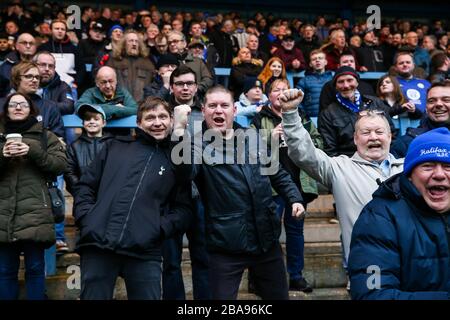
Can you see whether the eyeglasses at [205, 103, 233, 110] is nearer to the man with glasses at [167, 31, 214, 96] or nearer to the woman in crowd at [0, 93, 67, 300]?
the woman in crowd at [0, 93, 67, 300]

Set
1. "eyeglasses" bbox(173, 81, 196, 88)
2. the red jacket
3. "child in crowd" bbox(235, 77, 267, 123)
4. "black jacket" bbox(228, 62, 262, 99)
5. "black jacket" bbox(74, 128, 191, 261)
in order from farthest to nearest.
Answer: the red jacket, "black jacket" bbox(228, 62, 262, 99), "child in crowd" bbox(235, 77, 267, 123), "eyeglasses" bbox(173, 81, 196, 88), "black jacket" bbox(74, 128, 191, 261)

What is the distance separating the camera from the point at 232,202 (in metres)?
3.67

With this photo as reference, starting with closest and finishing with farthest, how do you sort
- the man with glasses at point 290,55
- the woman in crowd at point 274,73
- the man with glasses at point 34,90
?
the man with glasses at point 34,90 < the woman in crowd at point 274,73 < the man with glasses at point 290,55

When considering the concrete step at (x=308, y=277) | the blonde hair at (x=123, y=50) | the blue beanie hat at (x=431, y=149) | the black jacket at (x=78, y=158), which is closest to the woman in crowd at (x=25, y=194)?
the black jacket at (x=78, y=158)

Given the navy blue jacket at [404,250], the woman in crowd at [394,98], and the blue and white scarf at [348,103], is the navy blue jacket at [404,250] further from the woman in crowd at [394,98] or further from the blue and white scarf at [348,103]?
the woman in crowd at [394,98]

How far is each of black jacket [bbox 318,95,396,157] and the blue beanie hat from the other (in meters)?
2.38

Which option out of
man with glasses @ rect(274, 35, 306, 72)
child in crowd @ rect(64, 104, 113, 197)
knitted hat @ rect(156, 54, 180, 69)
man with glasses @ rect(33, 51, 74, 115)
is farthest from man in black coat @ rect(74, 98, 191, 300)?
man with glasses @ rect(274, 35, 306, 72)

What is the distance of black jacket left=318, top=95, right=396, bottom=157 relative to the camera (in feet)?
16.3

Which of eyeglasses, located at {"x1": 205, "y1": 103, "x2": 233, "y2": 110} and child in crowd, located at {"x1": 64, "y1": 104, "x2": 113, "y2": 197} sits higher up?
eyeglasses, located at {"x1": 205, "y1": 103, "x2": 233, "y2": 110}

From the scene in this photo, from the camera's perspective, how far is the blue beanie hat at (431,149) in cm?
244

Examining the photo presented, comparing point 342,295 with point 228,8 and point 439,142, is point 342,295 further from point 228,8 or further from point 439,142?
point 228,8


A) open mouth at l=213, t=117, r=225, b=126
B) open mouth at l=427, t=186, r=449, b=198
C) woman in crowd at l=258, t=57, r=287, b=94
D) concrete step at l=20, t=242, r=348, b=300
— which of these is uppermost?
woman in crowd at l=258, t=57, r=287, b=94

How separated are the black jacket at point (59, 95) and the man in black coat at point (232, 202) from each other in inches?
84.7
